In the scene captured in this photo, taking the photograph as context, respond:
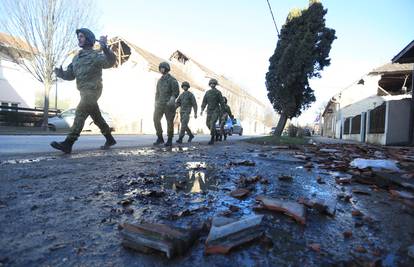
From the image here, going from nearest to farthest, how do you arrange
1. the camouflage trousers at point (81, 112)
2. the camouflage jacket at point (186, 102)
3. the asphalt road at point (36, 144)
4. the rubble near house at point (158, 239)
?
the rubble near house at point (158, 239) → the camouflage trousers at point (81, 112) → the asphalt road at point (36, 144) → the camouflage jacket at point (186, 102)

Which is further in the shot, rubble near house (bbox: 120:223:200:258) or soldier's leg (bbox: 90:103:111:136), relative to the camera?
soldier's leg (bbox: 90:103:111:136)

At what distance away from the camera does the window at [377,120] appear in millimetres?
14073

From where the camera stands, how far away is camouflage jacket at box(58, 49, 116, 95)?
5598 mm

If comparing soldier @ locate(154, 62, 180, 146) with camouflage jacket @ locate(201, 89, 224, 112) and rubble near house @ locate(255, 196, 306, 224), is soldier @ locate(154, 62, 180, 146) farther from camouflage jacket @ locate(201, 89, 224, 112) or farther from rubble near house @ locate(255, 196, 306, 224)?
rubble near house @ locate(255, 196, 306, 224)

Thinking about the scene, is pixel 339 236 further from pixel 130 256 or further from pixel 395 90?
pixel 395 90

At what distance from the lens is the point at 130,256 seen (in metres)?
1.34

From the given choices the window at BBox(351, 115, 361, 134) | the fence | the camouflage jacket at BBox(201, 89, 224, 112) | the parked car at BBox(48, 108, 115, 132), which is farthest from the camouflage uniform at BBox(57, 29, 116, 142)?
the fence

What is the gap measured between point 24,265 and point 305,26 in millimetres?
17579

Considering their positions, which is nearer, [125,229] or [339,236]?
[125,229]

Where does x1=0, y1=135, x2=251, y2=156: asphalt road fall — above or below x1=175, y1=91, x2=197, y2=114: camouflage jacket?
below

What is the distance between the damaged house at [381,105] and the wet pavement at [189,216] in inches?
459

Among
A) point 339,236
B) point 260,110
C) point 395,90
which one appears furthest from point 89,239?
point 260,110

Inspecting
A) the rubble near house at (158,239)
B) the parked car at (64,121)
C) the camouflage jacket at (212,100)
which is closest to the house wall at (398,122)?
the camouflage jacket at (212,100)

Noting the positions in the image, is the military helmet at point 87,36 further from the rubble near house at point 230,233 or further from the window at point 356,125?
the window at point 356,125
